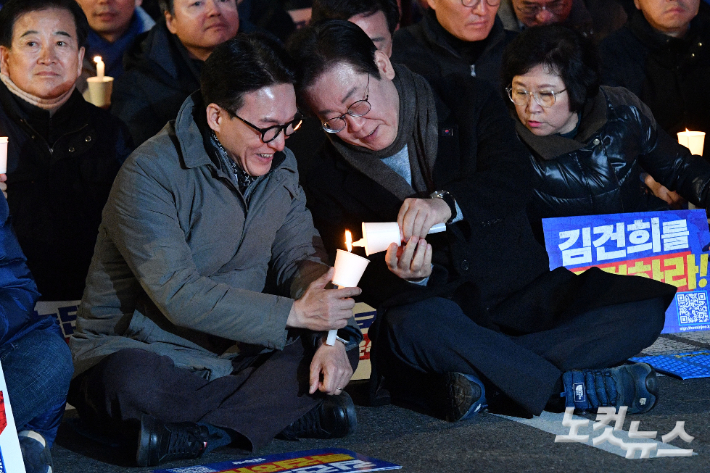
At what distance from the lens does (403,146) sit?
148 inches

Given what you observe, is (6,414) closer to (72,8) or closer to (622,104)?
(72,8)

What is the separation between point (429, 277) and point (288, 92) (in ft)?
2.86

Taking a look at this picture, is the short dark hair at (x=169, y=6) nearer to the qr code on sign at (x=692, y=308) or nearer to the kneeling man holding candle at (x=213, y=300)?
the kneeling man holding candle at (x=213, y=300)

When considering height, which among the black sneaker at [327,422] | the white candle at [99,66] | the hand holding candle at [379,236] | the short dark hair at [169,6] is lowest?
the black sneaker at [327,422]

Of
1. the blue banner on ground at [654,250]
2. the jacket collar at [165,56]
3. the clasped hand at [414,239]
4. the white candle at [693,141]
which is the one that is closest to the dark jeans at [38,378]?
the clasped hand at [414,239]

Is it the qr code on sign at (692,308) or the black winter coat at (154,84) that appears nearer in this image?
the qr code on sign at (692,308)

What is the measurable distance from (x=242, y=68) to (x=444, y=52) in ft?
7.24

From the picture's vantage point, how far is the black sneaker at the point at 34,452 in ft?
9.30

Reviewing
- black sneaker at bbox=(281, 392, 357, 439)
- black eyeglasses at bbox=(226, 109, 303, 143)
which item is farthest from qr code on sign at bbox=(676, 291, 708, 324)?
black eyeglasses at bbox=(226, 109, 303, 143)

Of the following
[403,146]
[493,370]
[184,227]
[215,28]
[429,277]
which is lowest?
[493,370]

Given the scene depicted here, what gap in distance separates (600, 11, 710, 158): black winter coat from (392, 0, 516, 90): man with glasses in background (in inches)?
27.6

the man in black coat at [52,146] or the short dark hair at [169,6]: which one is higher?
the short dark hair at [169,6]

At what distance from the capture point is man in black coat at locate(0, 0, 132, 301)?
4.22 metres

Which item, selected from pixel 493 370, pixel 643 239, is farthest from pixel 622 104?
pixel 493 370
